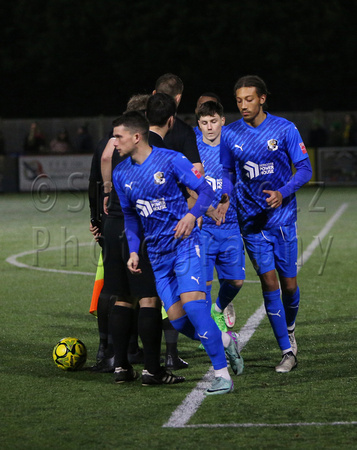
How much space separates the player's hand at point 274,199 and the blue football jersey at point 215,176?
0.98 m

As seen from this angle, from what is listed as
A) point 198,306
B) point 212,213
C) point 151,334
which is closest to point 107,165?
point 212,213

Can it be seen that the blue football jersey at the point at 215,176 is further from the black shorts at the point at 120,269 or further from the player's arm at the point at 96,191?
A: the black shorts at the point at 120,269

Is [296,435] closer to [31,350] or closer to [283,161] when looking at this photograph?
[283,161]

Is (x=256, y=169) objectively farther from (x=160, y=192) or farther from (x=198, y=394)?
(x=198, y=394)

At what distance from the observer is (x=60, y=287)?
10.6 m

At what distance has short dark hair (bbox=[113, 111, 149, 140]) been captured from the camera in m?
5.74

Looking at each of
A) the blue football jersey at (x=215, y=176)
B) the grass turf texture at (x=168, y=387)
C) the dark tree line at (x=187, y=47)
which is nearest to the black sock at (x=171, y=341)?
the grass turf texture at (x=168, y=387)

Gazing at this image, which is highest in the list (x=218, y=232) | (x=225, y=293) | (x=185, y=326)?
(x=218, y=232)

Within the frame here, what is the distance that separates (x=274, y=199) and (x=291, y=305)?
1.01m

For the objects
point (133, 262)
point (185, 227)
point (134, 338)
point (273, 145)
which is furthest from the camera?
point (134, 338)

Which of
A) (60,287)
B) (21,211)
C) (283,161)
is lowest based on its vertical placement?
(21,211)

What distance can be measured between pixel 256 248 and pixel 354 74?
32419 millimetres

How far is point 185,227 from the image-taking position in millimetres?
5641

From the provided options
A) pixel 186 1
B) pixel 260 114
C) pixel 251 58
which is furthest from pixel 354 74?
pixel 260 114
